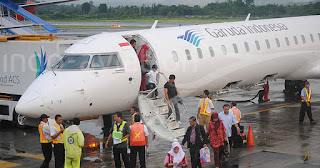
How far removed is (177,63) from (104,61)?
8.79ft

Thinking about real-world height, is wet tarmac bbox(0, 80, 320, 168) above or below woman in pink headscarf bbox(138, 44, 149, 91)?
below

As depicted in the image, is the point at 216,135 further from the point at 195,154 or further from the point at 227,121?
the point at 227,121

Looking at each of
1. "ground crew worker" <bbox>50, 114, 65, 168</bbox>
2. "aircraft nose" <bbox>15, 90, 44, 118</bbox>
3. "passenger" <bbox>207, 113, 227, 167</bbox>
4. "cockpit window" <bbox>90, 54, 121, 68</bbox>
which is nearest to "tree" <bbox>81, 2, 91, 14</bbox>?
"cockpit window" <bbox>90, 54, 121, 68</bbox>

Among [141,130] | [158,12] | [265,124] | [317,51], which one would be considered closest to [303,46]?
[317,51]

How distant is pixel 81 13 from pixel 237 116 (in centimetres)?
6952

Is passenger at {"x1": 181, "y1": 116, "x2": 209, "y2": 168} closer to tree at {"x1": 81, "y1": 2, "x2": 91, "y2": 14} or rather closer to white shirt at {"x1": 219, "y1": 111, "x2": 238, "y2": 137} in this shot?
white shirt at {"x1": 219, "y1": 111, "x2": 238, "y2": 137}

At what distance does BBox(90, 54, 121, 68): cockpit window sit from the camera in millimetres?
15823

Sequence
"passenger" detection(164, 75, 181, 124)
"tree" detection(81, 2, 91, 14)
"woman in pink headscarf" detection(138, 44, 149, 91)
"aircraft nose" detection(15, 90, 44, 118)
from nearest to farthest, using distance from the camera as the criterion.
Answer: "aircraft nose" detection(15, 90, 44, 118)
"passenger" detection(164, 75, 181, 124)
"woman in pink headscarf" detection(138, 44, 149, 91)
"tree" detection(81, 2, 91, 14)

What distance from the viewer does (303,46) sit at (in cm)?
2294

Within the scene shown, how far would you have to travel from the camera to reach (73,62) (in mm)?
15852

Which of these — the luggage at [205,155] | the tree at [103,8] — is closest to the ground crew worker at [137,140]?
the luggage at [205,155]

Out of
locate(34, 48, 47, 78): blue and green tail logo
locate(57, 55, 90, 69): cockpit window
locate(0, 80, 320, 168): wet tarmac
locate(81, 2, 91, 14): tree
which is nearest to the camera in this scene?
locate(0, 80, 320, 168): wet tarmac

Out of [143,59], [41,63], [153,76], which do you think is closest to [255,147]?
[153,76]

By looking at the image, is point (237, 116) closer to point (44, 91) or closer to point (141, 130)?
point (141, 130)
